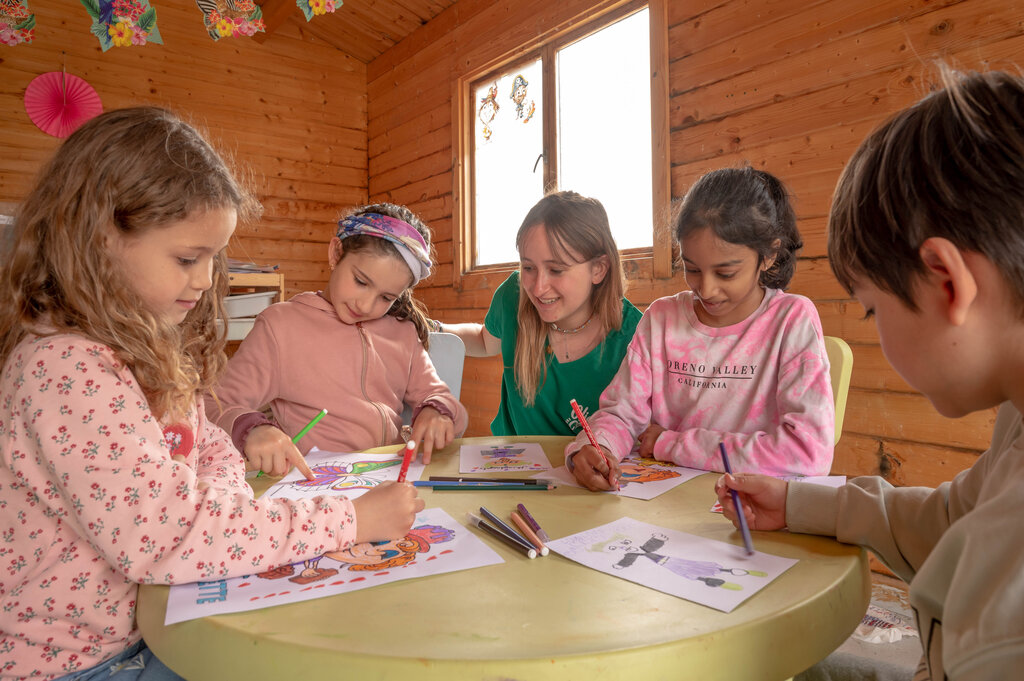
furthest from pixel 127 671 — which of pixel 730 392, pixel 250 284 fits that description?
pixel 250 284

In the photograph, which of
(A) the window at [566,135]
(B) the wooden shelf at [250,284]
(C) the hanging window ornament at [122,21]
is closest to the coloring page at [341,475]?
(A) the window at [566,135]

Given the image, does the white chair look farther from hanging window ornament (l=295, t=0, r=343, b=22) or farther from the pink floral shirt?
hanging window ornament (l=295, t=0, r=343, b=22)

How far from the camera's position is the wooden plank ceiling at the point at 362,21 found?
4328 mm

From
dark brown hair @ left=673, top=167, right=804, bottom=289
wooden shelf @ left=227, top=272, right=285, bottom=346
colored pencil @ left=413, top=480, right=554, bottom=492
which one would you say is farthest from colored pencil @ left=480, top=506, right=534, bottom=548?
wooden shelf @ left=227, top=272, right=285, bottom=346

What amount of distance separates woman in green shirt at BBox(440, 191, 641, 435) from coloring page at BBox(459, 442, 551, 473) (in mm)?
417

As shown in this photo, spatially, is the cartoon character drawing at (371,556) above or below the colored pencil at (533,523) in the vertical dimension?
below

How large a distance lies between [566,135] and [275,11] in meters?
2.29

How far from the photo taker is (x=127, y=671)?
0.72 m

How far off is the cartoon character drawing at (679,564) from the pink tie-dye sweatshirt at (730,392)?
0.35 meters

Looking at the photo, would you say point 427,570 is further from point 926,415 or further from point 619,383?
point 926,415

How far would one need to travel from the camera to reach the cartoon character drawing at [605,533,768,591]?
0.63 m

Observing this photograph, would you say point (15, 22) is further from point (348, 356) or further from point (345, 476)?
point (345, 476)

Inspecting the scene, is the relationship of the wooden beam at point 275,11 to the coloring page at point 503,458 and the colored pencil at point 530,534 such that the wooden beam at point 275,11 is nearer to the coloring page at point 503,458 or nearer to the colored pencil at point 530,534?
the coloring page at point 503,458

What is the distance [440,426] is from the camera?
1.27 metres
